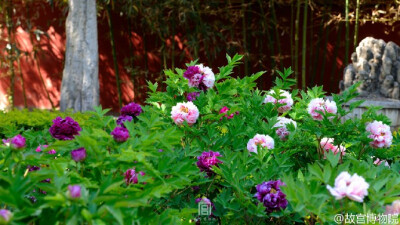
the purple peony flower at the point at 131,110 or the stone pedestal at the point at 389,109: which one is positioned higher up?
the purple peony flower at the point at 131,110

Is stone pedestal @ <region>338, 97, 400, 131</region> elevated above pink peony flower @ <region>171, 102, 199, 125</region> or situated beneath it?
situated beneath

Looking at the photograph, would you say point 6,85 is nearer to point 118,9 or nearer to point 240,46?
point 118,9

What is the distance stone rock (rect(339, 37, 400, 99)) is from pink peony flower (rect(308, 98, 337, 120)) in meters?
3.40

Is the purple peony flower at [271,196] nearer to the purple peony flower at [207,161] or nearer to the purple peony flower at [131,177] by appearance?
the purple peony flower at [207,161]

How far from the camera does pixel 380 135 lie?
1.81 m

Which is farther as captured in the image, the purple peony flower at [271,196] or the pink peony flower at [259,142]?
the pink peony flower at [259,142]

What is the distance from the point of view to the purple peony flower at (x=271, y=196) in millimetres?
1425

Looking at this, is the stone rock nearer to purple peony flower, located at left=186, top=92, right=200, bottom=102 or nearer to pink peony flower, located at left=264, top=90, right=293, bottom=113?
pink peony flower, located at left=264, top=90, right=293, bottom=113

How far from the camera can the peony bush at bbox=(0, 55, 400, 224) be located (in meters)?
1.09

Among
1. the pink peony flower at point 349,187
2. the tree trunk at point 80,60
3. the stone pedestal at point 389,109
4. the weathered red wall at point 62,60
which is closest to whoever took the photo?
the pink peony flower at point 349,187

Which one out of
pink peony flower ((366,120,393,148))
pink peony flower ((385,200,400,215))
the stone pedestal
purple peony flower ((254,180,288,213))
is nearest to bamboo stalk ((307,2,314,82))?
the stone pedestal

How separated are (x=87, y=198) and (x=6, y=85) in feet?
28.9

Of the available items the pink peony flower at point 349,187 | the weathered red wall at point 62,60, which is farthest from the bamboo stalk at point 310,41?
the pink peony flower at point 349,187

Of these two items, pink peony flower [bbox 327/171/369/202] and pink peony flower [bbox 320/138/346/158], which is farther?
pink peony flower [bbox 320/138/346/158]
